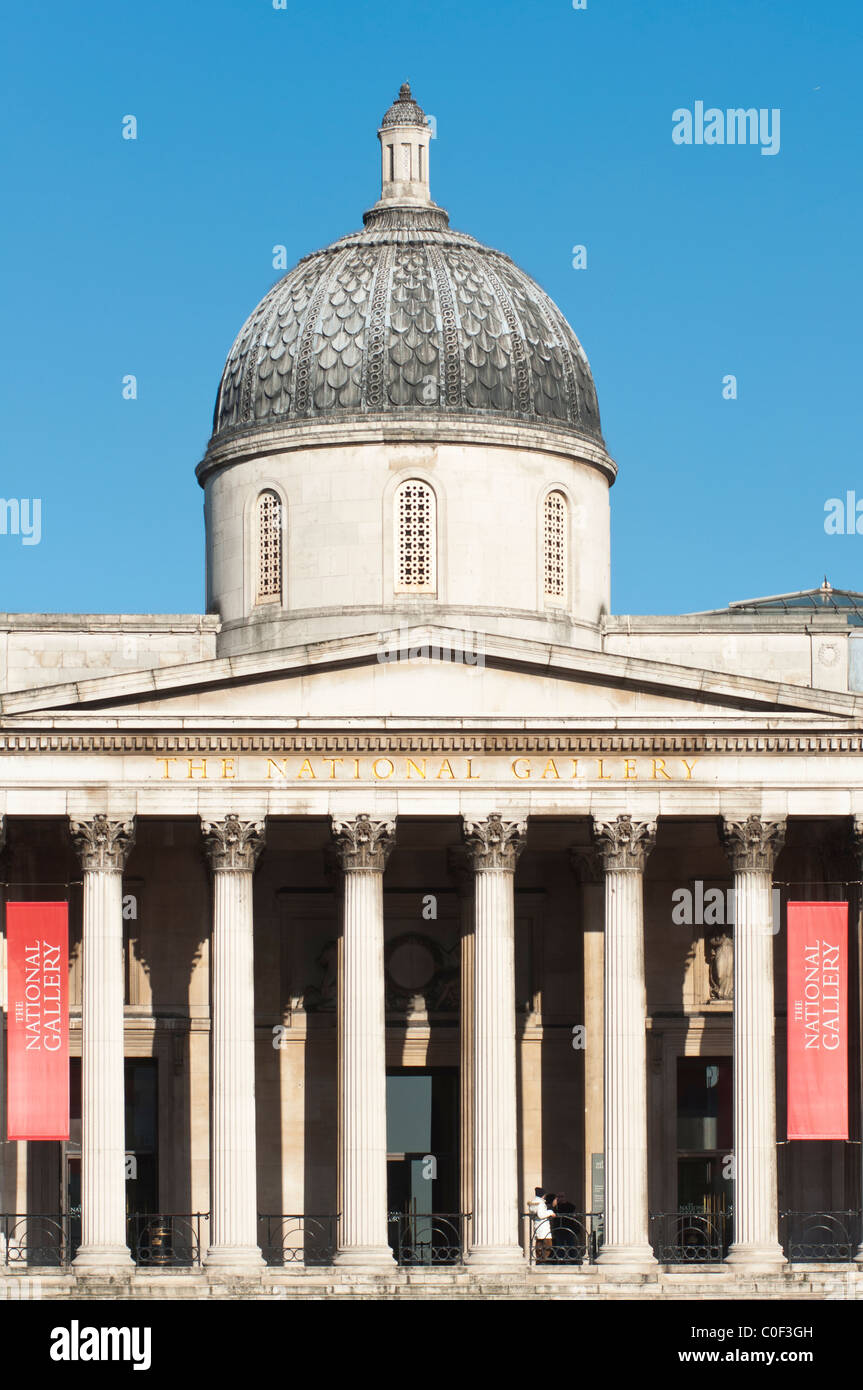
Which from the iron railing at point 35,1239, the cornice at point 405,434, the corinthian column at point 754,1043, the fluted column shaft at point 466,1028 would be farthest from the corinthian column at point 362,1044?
the cornice at point 405,434

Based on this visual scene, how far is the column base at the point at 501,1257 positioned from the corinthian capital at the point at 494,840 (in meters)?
7.96

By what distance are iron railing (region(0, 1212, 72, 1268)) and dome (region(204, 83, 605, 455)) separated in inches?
760

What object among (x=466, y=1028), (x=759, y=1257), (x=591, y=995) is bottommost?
(x=759, y=1257)

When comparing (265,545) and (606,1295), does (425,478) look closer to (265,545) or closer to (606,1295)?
(265,545)

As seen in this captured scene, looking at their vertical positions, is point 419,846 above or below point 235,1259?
above

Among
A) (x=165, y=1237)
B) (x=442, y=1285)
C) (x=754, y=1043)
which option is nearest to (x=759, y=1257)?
(x=754, y=1043)

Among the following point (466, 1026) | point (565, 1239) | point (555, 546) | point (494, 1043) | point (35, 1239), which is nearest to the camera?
point (494, 1043)

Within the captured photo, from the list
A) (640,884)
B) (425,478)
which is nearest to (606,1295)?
(640,884)

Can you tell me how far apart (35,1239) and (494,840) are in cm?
1351

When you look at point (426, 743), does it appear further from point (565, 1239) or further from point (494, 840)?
point (565, 1239)

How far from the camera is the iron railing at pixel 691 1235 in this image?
8112 cm

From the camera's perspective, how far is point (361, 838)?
77688 mm

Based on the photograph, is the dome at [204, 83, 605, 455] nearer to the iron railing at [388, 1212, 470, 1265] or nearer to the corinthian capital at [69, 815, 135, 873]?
the corinthian capital at [69, 815, 135, 873]

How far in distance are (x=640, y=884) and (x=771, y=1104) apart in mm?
5402
